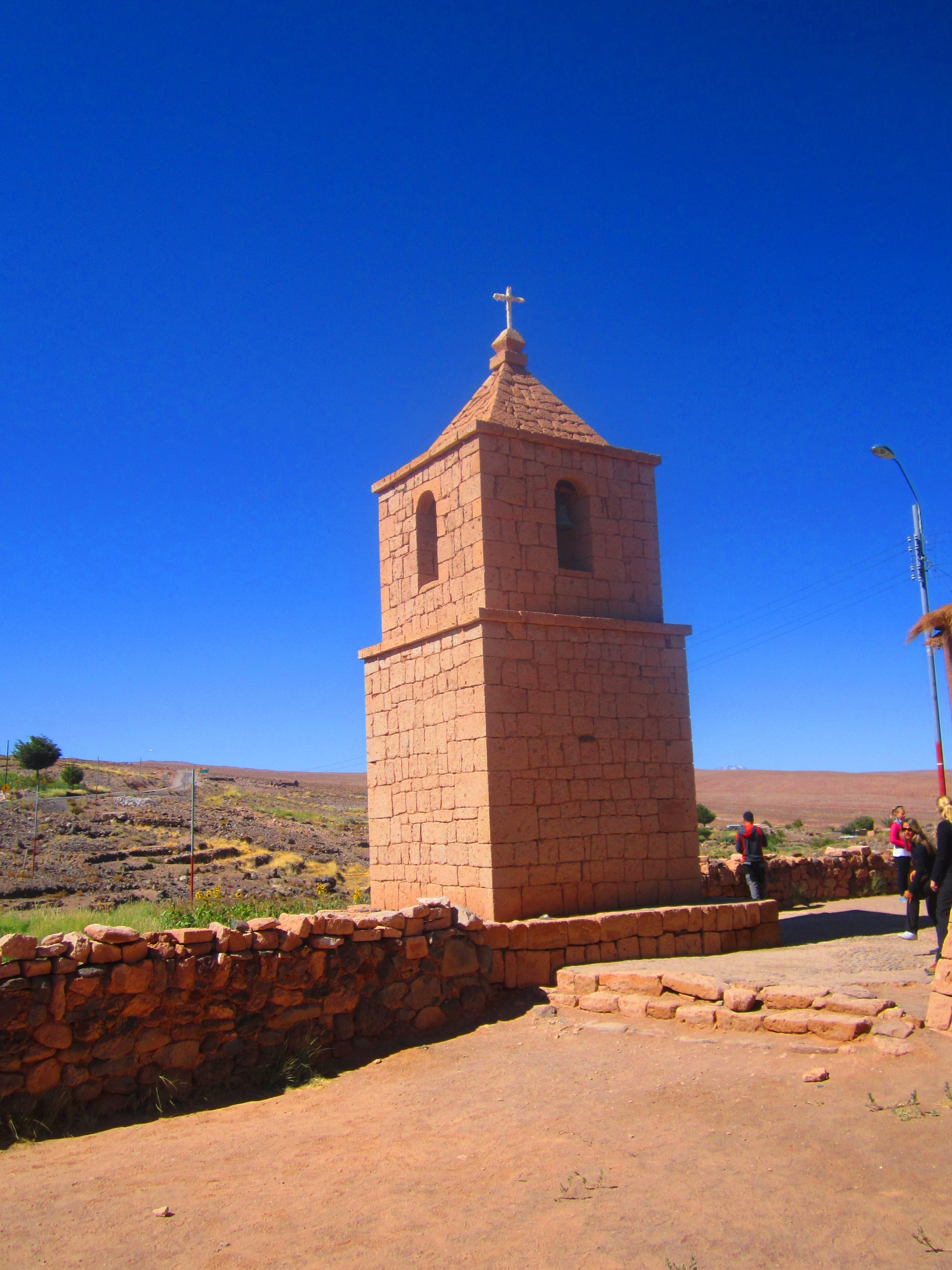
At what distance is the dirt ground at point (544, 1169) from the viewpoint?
425cm

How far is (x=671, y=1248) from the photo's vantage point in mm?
4105

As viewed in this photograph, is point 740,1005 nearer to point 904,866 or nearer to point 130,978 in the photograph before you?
point 130,978

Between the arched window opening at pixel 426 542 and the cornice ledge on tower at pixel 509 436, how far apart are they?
434 millimetres

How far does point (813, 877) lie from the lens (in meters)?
16.2

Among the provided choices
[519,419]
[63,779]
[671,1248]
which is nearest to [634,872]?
[519,419]

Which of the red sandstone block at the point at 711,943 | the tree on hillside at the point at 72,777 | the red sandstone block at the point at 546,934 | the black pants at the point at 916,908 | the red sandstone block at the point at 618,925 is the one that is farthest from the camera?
the tree on hillside at the point at 72,777

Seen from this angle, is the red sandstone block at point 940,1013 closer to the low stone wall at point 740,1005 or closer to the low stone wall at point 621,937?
the low stone wall at point 740,1005

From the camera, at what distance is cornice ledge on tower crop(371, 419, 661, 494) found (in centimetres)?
1017

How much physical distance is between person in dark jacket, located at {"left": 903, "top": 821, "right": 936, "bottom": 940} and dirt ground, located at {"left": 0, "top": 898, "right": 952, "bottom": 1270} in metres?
2.42

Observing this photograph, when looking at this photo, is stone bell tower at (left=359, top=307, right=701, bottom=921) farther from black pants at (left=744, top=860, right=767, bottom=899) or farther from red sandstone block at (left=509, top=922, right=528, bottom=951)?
black pants at (left=744, top=860, right=767, bottom=899)

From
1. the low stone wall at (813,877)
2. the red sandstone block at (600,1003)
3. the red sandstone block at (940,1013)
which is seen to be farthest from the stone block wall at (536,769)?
the low stone wall at (813,877)

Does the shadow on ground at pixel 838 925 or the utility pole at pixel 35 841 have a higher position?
the utility pole at pixel 35 841

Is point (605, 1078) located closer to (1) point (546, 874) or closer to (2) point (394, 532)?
(1) point (546, 874)

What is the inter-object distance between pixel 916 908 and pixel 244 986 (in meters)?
→ 7.10
